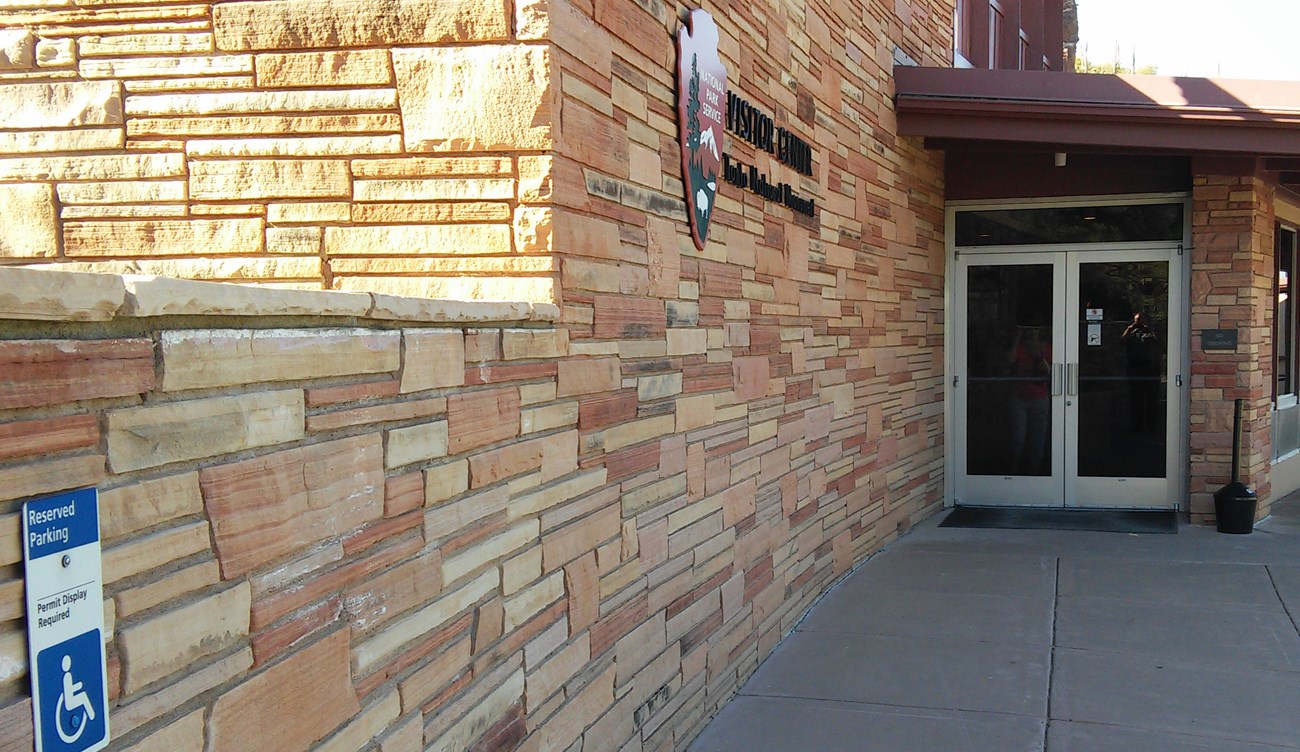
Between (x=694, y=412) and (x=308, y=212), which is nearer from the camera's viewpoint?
(x=308, y=212)

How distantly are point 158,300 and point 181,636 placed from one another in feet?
1.79

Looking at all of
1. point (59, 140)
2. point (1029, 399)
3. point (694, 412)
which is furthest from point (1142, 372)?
point (59, 140)

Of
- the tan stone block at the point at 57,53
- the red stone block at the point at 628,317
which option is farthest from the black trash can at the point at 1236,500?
the tan stone block at the point at 57,53

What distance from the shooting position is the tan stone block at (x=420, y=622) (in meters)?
2.35

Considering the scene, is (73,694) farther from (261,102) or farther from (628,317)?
(628,317)

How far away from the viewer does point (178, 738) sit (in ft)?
5.78

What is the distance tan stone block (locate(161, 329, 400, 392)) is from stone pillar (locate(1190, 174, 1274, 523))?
8079mm

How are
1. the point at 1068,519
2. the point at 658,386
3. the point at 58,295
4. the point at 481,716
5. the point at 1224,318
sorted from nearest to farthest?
1. the point at 58,295
2. the point at 481,716
3. the point at 658,386
4. the point at 1224,318
5. the point at 1068,519

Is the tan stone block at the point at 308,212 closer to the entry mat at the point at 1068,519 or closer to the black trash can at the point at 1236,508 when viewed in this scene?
the entry mat at the point at 1068,519

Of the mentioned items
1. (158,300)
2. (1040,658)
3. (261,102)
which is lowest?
(1040,658)

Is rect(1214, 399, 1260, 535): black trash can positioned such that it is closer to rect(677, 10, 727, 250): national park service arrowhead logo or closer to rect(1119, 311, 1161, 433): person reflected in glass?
rect(1119, 311, 1161, 433): person reflected in glass

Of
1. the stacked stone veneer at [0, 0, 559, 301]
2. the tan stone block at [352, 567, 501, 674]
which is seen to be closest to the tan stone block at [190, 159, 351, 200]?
the stacked stone veneer at [0, 0, 559, 301]

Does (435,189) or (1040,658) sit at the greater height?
(435,189)

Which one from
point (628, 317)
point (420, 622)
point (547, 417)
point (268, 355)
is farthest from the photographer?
point (628, 317)
